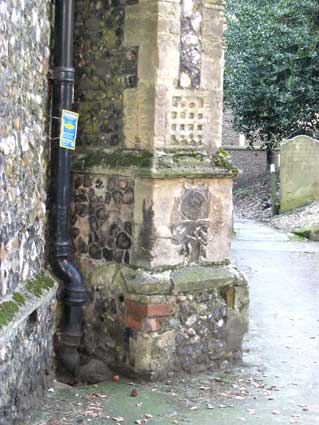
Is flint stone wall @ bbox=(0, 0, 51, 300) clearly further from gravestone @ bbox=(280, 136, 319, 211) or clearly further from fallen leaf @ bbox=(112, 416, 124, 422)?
gravestone @ bbox=(280, 136, 319, 211)

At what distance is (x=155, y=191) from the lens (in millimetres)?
6258

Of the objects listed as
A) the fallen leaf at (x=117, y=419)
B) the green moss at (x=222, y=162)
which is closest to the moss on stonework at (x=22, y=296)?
the fallen leaf at (x=117, y=419)

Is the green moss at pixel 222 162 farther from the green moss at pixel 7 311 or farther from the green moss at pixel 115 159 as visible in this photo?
the green moss at pixel 7 311

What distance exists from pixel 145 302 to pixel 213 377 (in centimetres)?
92

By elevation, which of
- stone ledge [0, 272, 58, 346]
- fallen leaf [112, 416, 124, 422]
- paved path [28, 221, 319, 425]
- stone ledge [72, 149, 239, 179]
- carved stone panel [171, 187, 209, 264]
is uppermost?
stone ledge [72, 149, 239, 179]

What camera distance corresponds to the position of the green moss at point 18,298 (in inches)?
199

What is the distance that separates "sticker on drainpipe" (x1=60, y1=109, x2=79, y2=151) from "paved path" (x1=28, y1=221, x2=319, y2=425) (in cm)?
Result: 198

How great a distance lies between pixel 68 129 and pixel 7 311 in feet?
6.83

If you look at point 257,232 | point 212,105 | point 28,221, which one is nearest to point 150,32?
point 212,105

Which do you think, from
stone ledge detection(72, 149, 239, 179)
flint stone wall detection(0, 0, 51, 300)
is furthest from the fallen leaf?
stone ledge detection(72, 149, 239, 179)

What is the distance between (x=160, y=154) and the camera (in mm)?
6316

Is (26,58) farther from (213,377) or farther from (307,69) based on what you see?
(307,69)

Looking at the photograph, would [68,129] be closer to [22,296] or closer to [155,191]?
[155,191]

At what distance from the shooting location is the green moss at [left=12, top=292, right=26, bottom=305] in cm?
507
